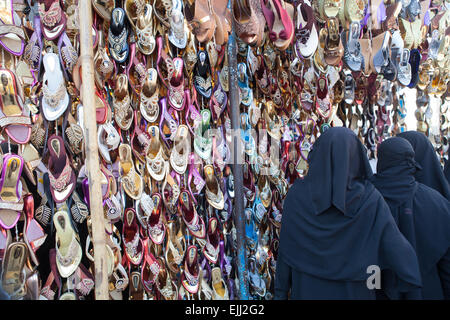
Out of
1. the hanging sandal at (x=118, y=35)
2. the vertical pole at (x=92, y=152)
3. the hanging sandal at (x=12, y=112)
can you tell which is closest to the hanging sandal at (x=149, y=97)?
the hanging sandal at (x=118, y=35)

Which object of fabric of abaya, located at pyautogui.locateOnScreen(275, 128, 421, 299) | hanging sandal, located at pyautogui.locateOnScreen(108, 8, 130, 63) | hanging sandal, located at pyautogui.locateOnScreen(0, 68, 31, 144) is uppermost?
hanging sandal, located at pyautogui.locateOnScreen(108, 8, 130, 63)

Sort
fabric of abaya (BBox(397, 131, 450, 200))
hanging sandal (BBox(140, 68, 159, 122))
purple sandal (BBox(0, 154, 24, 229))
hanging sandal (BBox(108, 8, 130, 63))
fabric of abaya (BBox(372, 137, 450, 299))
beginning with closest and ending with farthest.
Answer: purple sandal (BBox(0, 154, 24, 229)) → hanging sandal (BBox(108, 8, 130, 63)) → hanging sandal (BBox(140, 68, 159, 122)) → fabric of abaya (BBox(372, 137, 450, 299)) → fabric of abaya (BBox(397, 131, 450, 200))

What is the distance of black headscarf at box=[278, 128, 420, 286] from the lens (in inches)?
46.8

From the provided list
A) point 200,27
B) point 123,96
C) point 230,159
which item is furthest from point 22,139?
point 230,159

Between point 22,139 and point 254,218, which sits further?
point 254,218

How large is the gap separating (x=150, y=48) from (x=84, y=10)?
0.85ft

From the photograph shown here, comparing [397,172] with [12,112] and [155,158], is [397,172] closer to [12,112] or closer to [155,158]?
[155,158]

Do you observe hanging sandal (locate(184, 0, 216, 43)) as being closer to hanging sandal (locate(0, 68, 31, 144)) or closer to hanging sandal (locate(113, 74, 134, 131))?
hanging sandal (locate(113, 74, 134, 131))

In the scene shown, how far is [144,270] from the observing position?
1.21 metres

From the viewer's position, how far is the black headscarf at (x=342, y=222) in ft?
3.90

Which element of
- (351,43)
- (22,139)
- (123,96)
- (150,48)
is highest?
(351,43)

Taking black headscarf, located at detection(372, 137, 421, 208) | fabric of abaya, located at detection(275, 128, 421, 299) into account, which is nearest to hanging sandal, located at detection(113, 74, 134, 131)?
fabric of abaya, located at detection(275, 128, 421, 299)
